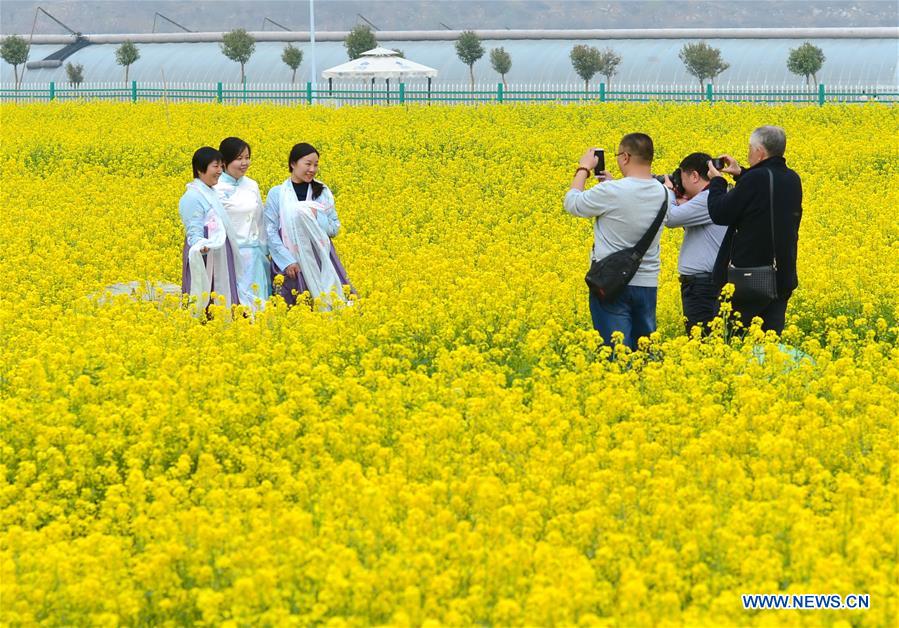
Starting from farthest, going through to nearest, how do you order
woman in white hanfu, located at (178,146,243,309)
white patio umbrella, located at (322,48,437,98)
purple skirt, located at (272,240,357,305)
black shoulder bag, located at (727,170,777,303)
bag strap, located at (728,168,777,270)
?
1. white patio umbrella, located at (322,48,437,98)
2. purple skirt, located at (272,240,357,305)
3. woman in white hanfu, located at (178,146,243,309)
4. black shoulder bag, located at (727,170,777,303)
5. bag strap, located at (728,168,777,270)

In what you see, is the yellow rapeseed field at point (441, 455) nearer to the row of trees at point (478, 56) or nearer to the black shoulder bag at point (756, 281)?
the black shoulder bag at point (756, 281)

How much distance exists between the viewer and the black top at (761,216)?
24.1 ft

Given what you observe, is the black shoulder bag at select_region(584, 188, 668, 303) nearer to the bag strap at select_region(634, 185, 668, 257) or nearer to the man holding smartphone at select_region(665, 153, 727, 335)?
the bag strap at select_region(634, 185, 668, 257)

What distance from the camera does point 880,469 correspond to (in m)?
5.63

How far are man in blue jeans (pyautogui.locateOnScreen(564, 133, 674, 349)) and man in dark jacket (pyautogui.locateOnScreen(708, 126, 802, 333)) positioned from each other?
0.37 meters

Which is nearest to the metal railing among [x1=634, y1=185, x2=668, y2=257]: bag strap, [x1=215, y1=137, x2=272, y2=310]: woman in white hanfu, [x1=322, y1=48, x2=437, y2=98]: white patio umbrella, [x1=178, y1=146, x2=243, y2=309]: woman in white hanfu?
[x1=322, y1=48, x2=437, y2=98]: white patio umbrella

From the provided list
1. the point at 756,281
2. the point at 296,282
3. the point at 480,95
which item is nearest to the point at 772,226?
the point at 756,281

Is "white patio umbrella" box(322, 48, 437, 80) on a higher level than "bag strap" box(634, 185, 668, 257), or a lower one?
higher

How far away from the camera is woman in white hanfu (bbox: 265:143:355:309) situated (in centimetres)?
902

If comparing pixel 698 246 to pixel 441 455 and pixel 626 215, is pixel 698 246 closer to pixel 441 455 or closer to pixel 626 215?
pixel 626 215

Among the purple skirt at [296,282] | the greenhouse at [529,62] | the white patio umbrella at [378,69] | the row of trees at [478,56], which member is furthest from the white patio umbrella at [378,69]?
the purple skirt at [296,282]

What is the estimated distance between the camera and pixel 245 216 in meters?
9.13

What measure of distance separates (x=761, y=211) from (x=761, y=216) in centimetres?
4

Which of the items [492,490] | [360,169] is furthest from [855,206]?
[492,490]
